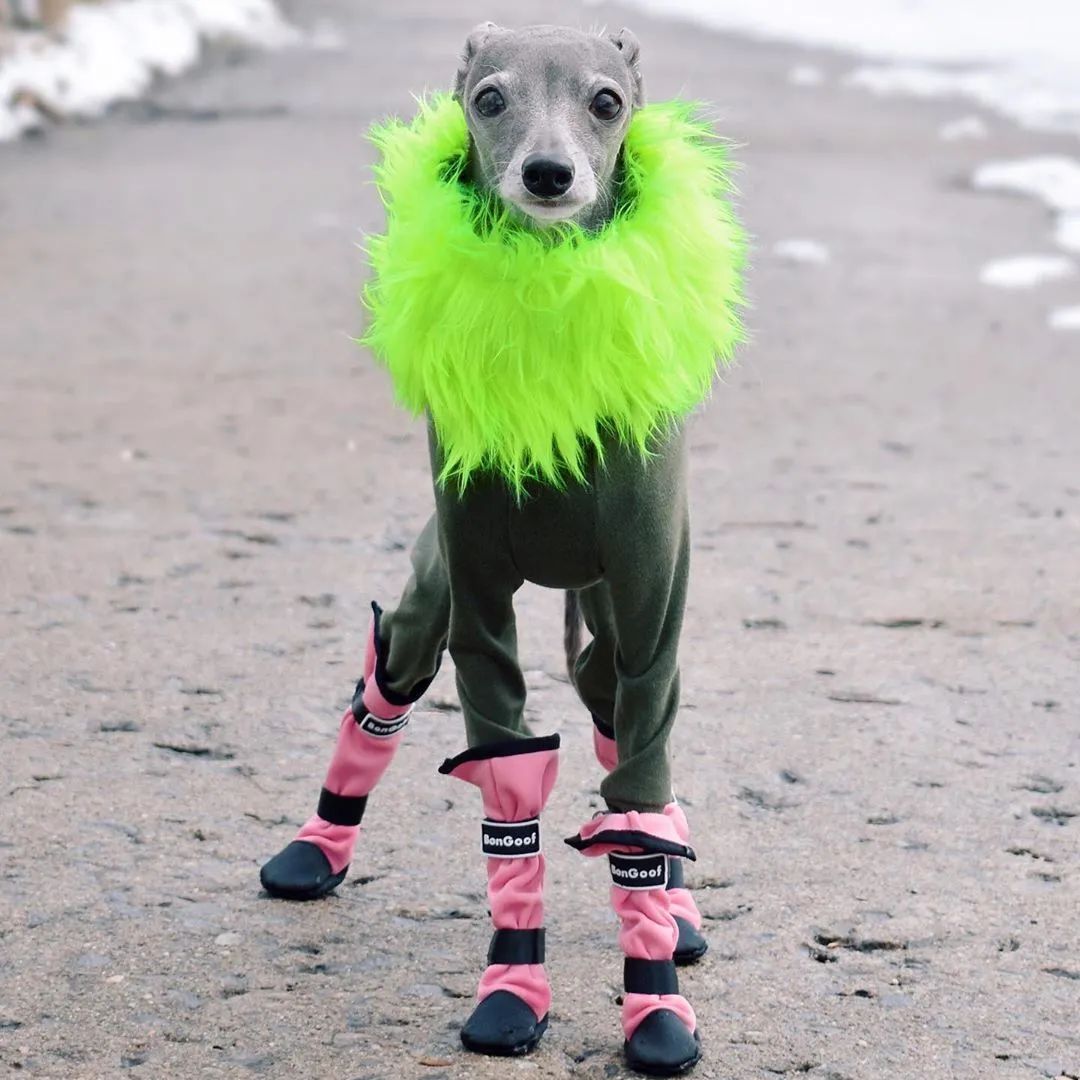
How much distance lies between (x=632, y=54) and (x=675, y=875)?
4.85ft

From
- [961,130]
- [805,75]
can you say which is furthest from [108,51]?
[961,130]

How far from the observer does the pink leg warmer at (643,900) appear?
306 cm

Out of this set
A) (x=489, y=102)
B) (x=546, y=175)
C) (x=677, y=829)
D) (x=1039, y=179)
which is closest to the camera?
(x=546, y=175)

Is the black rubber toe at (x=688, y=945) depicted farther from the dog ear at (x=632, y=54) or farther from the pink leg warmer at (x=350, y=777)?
the dog ear at (x=632, y=54)

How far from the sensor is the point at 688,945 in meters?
3.36

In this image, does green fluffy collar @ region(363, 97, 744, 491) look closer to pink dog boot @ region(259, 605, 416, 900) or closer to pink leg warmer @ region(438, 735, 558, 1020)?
pink leg warmer @ region(438, 735, 558, 1020)

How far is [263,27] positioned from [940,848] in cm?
1790

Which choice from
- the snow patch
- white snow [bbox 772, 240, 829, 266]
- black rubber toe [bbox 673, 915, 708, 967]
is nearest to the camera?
black rubber toe [bbox 673, 915, 708, 967]

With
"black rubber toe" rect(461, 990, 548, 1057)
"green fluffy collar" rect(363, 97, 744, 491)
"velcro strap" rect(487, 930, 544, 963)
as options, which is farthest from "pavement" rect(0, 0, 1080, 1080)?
"green fluffy collar" rect(363, 97, 744, 491)

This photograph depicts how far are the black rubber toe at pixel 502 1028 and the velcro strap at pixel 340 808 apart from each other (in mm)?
660

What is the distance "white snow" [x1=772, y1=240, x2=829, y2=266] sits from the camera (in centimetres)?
972

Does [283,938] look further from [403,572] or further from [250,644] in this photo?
[403,572]

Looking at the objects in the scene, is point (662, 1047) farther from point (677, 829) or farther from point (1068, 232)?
point (1068, 232)

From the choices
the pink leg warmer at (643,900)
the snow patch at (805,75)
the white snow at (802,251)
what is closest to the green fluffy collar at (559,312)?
the pink leg warmer at (643,900)
